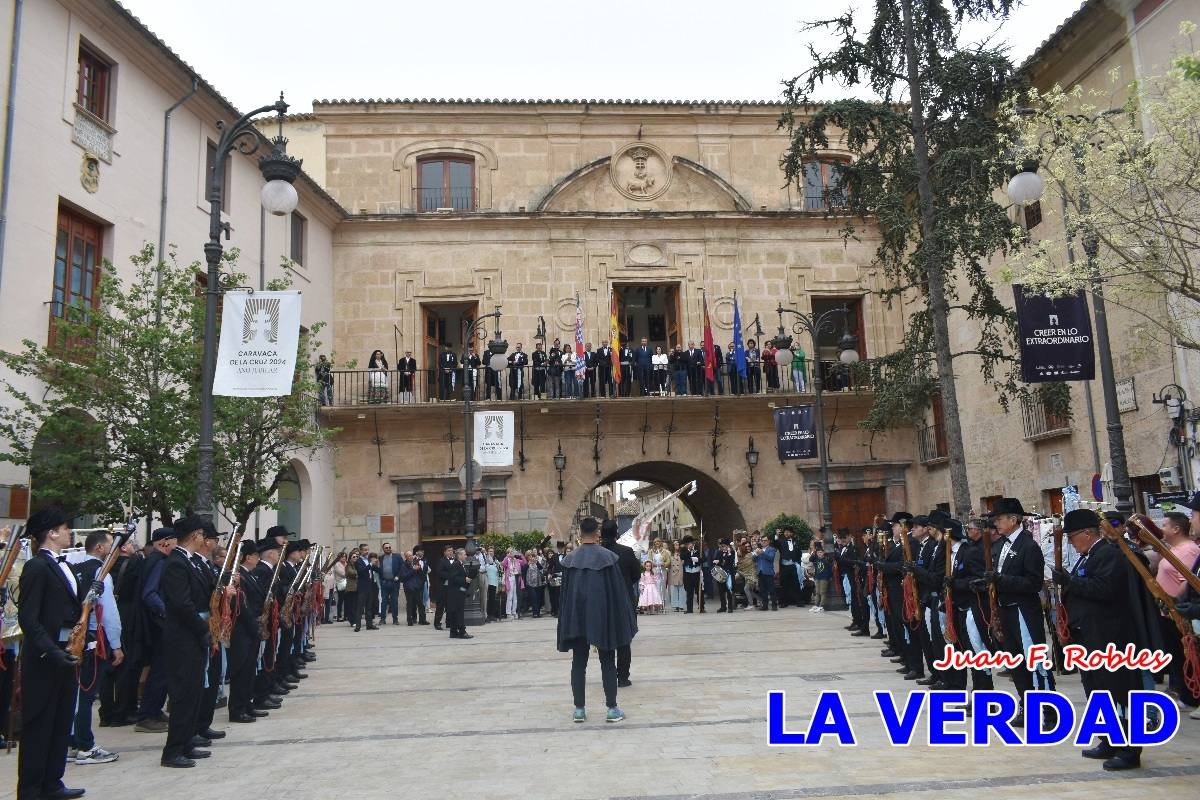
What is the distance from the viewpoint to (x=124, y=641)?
9.34 meters

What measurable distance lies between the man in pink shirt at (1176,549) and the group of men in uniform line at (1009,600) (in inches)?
8.8

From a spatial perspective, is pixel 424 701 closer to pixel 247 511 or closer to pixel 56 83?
pixel 247 511

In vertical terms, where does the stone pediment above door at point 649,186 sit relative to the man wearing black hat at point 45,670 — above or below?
above

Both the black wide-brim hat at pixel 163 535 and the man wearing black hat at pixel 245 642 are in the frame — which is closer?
the man wearing black hat at pixel 245 642

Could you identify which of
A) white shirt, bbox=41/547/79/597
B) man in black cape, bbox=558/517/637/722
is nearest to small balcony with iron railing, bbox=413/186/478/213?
man in black cape, bbox=558/517/637/722

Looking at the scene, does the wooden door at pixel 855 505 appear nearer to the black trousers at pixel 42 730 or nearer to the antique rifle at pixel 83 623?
the antique rifle at pixel 83 623

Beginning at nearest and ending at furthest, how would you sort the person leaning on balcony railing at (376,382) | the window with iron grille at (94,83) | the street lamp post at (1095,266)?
the street lamp post at (1095,266) < the window with iron grille at (94,83) < the person leaning on balcony railing at (376,382)

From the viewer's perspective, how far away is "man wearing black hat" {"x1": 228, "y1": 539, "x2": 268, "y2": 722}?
28.9 ft

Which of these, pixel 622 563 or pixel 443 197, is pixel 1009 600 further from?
pixel 443 197

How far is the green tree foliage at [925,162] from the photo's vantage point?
1469 cm

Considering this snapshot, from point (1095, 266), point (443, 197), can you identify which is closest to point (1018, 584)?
point (1095, 266)

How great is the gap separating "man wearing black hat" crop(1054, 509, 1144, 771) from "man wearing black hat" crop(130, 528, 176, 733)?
7.19m

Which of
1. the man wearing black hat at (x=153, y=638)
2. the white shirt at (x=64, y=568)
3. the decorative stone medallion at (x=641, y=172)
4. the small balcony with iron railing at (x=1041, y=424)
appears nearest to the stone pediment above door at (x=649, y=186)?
the decorative stone medallion at (x=641, y=172)

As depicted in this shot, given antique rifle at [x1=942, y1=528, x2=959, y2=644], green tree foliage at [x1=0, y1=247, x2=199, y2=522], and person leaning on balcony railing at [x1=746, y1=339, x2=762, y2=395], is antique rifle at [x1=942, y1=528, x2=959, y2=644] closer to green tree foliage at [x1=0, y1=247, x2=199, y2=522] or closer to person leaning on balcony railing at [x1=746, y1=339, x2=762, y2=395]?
green tree foliage at [x1=0, y1=247, x2=199, y2=522]
